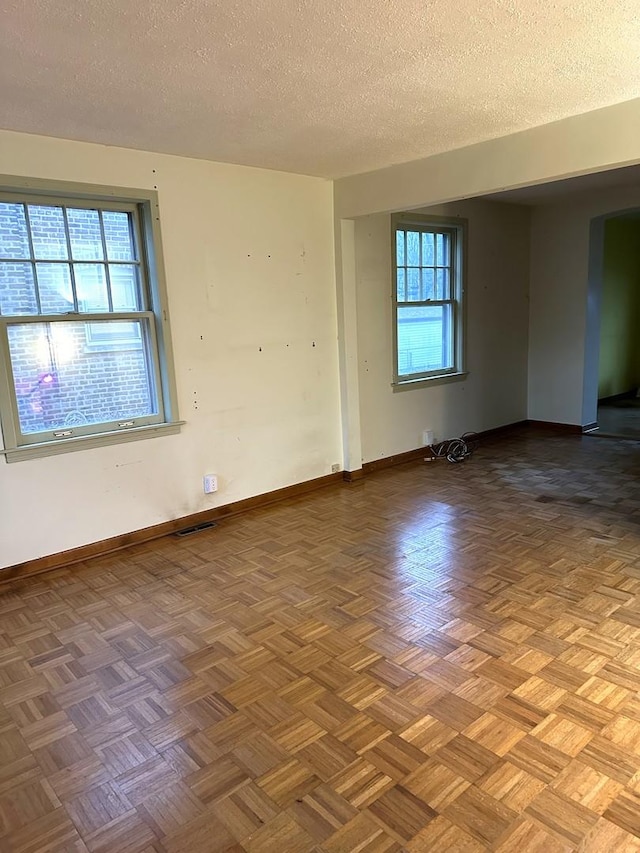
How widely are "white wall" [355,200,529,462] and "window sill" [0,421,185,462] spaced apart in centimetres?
190

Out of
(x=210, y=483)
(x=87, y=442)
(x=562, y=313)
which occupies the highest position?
(x=562, y=313)

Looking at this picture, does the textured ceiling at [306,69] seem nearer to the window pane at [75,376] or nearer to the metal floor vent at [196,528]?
the window pane at [75,376]

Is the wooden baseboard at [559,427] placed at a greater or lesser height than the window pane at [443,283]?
lesser

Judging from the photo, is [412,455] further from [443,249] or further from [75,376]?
[75,376]

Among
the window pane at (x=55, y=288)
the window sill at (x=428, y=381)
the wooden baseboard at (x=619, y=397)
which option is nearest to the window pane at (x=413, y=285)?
the window sill at (x=428, y=381)

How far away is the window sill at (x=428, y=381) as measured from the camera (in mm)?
5391

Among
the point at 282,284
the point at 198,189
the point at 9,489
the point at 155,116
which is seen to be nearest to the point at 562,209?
the point at 282,284

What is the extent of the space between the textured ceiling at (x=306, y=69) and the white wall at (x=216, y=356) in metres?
0.38

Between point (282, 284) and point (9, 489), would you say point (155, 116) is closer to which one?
point (282, 284)

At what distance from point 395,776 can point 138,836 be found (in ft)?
2.45

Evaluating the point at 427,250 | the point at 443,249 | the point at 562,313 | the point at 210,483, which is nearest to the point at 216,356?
the point at 210,483

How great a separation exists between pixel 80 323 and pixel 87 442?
2.34ft

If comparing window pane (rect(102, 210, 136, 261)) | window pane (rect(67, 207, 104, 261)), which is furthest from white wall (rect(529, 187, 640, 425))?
window pane (rect(67, 207, 104, 261))

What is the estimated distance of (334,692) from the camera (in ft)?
7.20
